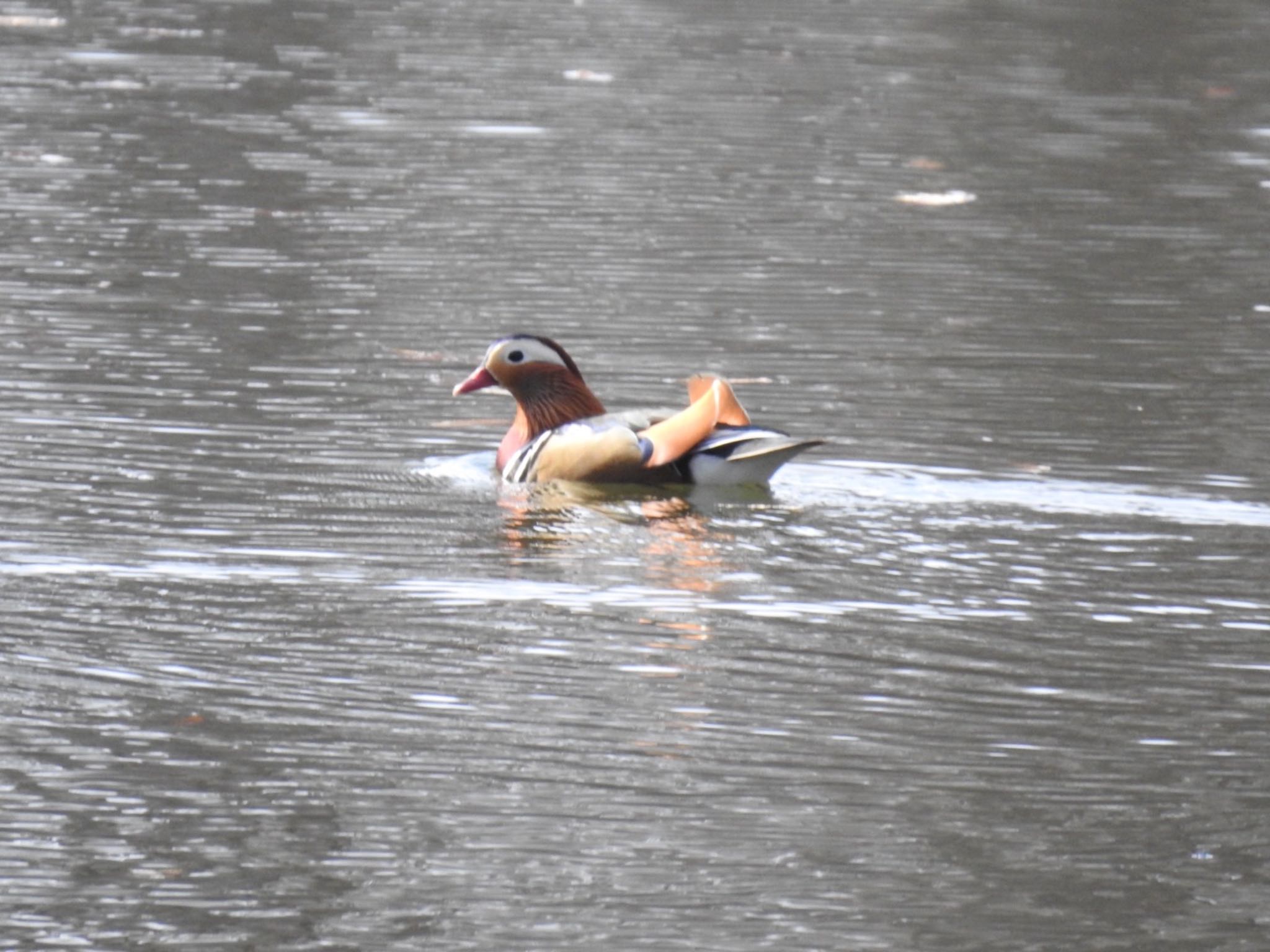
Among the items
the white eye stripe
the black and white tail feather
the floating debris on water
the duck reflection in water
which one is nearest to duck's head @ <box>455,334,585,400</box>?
the white eye stripe

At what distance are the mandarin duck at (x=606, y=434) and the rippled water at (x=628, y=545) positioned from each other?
116 millimetres

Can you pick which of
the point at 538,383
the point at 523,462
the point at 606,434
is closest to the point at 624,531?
the point at 606,434

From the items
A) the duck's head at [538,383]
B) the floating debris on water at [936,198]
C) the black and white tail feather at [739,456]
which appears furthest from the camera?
the floating debris on water at [936,198]

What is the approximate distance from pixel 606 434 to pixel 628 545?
35.1 inches

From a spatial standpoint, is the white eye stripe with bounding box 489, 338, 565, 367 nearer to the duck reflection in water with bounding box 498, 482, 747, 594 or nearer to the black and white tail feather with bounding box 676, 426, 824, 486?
the duck reflection in water with bounding box 498, 482, 747, 594

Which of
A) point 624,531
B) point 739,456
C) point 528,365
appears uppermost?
point 528,365

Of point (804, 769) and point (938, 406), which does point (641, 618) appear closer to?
point (804, 769)

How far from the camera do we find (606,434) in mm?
7867

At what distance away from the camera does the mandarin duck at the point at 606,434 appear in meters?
7.61

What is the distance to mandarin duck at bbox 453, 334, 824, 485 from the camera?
7609mm

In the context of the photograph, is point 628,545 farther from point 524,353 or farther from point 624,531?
point 524,353

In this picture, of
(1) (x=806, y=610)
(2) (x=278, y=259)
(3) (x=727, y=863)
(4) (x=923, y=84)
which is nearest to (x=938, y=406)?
(1) (x=806, y=610)

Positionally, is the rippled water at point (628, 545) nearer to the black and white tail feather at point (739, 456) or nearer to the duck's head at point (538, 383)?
the black and white tail feather at point (739, 456)

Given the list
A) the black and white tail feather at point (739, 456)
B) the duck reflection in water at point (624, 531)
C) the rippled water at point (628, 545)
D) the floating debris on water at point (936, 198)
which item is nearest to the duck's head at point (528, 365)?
the rippled water at point (628, 545)
